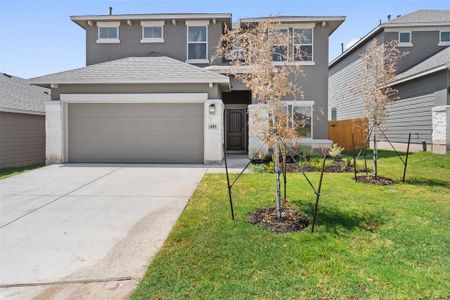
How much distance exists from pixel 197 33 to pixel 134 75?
198 inches

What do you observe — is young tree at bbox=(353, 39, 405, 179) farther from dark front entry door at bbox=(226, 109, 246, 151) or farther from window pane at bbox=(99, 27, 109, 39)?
window pane at bbox=(99, 27, 109, 39)

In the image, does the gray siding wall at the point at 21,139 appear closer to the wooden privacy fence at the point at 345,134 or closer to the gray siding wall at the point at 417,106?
the gray siding wall at the point at 417,106

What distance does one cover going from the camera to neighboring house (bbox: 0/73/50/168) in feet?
42.5

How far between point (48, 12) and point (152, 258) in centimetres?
1009

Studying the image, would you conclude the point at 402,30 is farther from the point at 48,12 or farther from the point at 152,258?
the point at 152,258

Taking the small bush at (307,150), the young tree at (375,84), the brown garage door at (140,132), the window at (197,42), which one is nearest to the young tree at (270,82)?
the young tree at (375,84)

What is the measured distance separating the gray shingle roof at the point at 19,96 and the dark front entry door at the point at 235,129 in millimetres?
9389

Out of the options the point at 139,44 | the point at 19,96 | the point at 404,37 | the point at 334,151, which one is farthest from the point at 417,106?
the point at 19,96

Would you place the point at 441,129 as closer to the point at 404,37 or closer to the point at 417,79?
the point at 417,79

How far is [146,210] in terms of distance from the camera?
19.3 ft

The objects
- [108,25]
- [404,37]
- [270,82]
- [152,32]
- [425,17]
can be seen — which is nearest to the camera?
[270,82]

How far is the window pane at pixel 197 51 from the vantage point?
15.1 meters

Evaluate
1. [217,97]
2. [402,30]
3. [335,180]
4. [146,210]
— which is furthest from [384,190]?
[402,30]

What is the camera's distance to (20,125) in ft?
45.3
